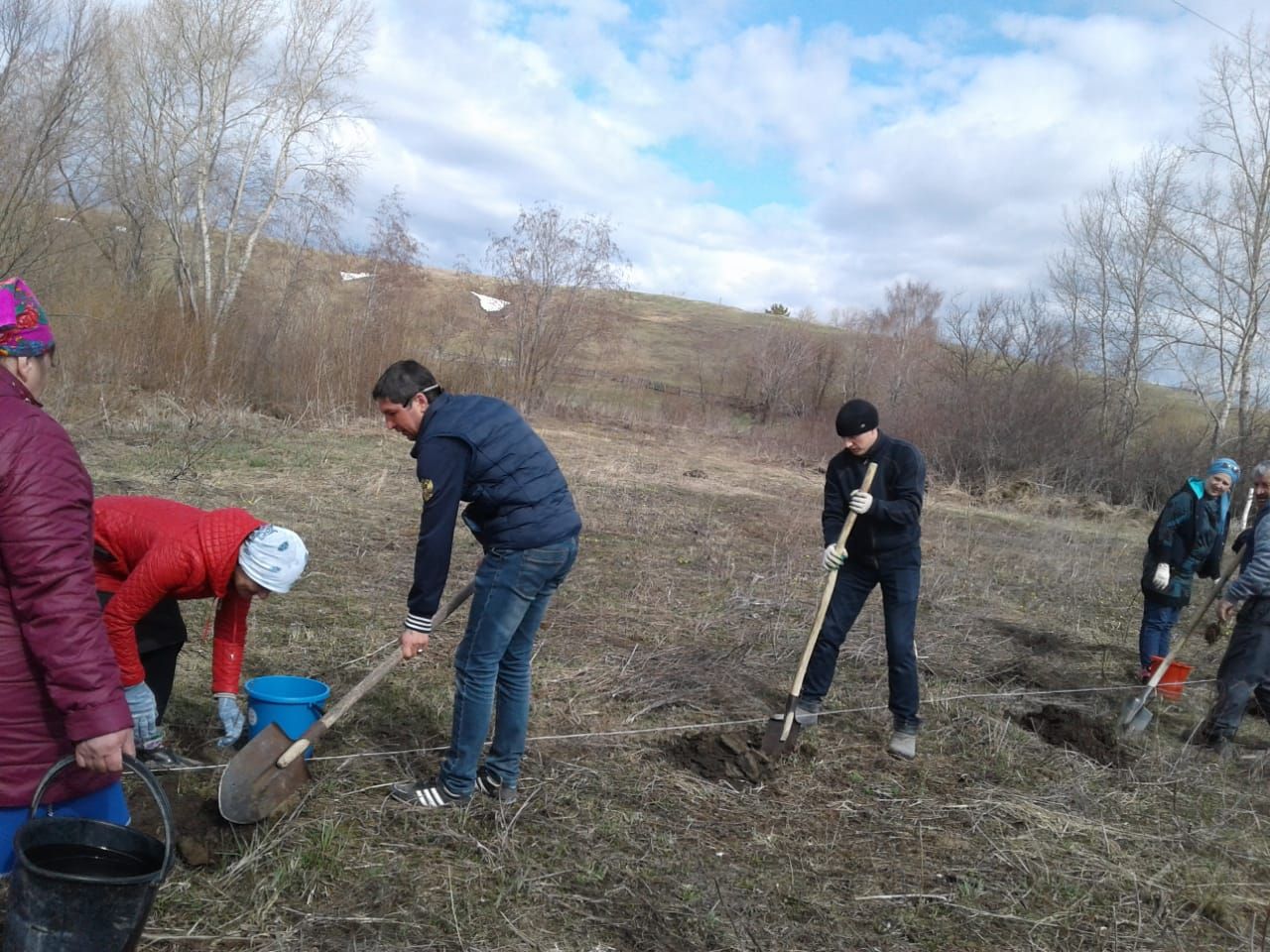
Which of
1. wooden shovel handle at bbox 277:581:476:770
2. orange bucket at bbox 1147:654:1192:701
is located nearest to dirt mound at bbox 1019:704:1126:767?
orange bucket at bbox 1147:654:1192:701

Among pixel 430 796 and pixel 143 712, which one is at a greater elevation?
pixel 143 712

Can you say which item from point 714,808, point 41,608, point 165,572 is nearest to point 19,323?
point 41,608

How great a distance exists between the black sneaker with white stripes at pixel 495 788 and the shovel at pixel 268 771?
65 centimetres

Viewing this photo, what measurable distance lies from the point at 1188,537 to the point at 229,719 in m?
6.12

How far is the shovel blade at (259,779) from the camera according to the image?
3152mm

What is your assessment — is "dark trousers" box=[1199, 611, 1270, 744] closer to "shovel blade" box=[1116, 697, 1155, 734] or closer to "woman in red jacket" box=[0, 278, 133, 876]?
"shovel blade" box=[1116, 697, 1155, 734]

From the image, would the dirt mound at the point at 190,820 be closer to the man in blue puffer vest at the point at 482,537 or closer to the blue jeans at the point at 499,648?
the man in blue puffer vest at the point at 482,537

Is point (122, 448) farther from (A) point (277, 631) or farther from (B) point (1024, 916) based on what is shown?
(B) point (1024, 916)

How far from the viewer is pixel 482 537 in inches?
141

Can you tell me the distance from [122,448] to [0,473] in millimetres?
10616

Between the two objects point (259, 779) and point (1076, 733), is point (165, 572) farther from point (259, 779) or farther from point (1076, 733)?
point (1076, 733)

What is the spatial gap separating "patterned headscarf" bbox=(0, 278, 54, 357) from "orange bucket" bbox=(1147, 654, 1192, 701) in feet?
21.3

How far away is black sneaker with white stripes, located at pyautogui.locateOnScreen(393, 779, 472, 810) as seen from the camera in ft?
11.9

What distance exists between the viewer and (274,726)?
10.9 ft
